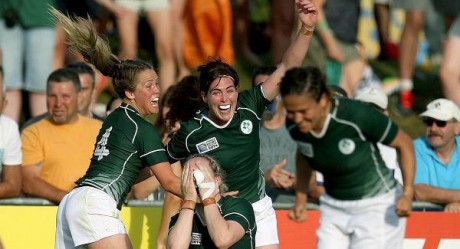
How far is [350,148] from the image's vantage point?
9.27m

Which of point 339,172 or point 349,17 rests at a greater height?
point 349,17

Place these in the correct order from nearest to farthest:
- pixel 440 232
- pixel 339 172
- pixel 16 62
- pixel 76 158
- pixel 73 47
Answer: pixel 339 172
pixel 73 47
pixel 440 232
pixel 76 158
pixel 16 62

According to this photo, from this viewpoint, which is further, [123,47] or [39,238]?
[123,47]

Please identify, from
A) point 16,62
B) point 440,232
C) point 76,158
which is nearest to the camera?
point 440,232

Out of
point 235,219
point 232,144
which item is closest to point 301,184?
point 235,219

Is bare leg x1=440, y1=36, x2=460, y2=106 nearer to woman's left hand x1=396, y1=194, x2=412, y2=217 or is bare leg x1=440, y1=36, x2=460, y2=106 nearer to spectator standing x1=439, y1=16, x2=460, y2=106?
spectator standing x1=439, y1=16, x2=460, y2=106

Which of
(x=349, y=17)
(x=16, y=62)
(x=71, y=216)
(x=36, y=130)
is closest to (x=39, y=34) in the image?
(x=16, y=62)

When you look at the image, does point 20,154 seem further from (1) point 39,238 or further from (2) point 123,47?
(2) point 123,47

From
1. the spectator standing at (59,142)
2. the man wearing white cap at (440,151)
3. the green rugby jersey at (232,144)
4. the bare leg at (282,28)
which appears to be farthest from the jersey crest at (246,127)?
the bare leg at (282,28)

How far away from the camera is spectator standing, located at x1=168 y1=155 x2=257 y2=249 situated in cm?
913

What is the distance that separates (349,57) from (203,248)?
538 centimetres

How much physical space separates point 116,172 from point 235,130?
98 centimetres

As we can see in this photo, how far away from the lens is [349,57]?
14.4 metres

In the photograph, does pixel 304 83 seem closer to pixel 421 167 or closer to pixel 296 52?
pixel 296 52
